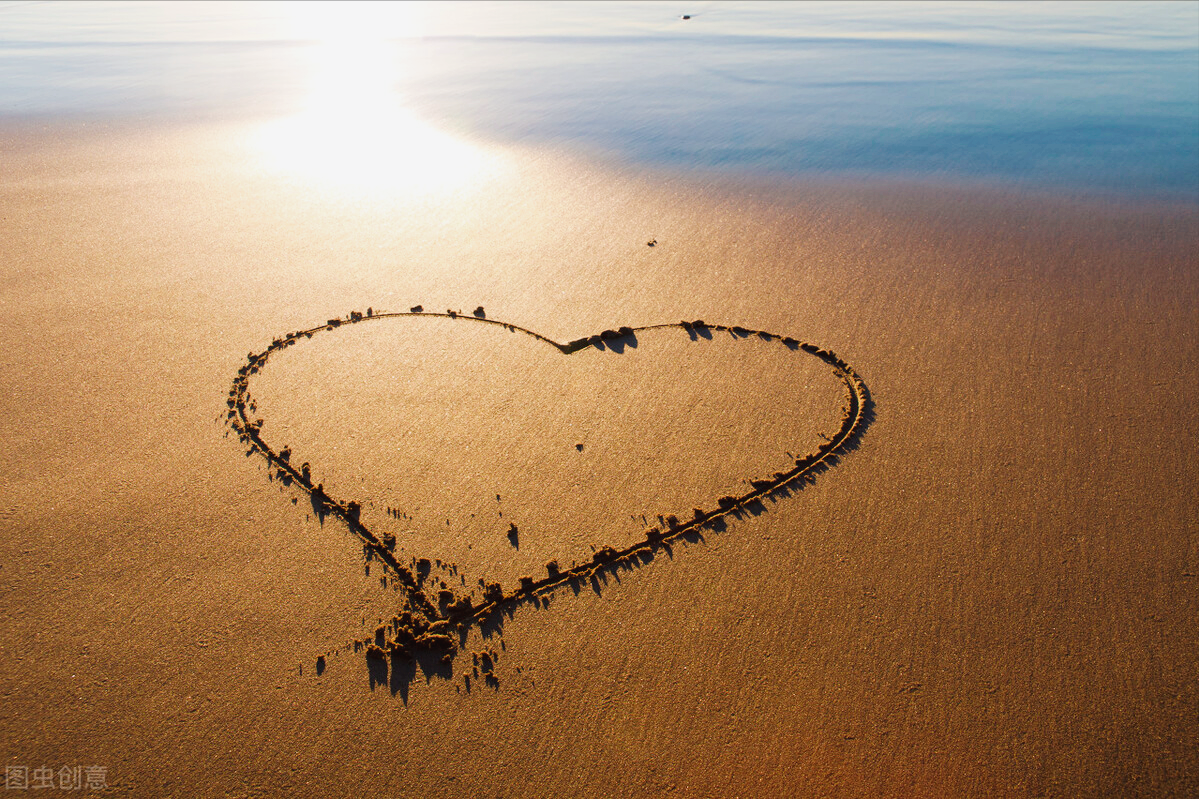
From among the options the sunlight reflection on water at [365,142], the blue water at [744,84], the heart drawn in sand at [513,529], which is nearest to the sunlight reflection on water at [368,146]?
the sunlight reflection on water at [365,142]

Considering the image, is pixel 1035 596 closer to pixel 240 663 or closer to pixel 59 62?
pixel 240 663

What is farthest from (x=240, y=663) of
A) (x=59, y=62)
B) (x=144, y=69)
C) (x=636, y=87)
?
(x=59, y=62)

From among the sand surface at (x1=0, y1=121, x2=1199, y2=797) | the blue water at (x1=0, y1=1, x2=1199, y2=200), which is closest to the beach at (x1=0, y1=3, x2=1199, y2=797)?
the sand surface at (x1=0, y1=121, x2=1199, y2=797)

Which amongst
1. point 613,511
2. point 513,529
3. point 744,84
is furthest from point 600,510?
point 744,84

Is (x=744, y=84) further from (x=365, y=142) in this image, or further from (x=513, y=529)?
(x=513, y=529)

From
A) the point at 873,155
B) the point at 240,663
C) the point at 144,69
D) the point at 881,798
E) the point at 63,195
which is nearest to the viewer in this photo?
the point at 881,798

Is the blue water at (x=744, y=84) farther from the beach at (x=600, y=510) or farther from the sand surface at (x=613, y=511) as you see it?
the sand surface at (x=613, y=511)

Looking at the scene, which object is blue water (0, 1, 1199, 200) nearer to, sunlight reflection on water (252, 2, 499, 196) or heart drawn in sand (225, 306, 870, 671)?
sunlight reflection on water (252, 2, 499, 196)
